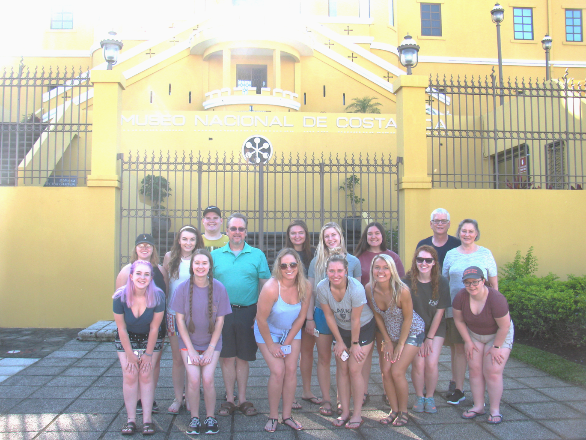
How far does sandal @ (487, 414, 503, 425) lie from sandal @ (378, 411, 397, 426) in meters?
0.76

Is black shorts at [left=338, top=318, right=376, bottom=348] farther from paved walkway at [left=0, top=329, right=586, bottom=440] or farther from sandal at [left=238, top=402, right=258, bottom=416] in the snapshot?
sandal at [left=238, top=402, right=258, bottom=416]

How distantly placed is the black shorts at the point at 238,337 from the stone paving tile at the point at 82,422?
105 cm

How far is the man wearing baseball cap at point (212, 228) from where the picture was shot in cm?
461

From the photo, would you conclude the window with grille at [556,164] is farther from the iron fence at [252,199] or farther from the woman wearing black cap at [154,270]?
the woman wearing black cap at [154,270]

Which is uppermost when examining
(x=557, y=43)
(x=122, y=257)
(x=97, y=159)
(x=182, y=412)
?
(x=557, y=43)

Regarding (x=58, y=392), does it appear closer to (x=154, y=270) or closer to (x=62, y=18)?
(x=154, y=270)

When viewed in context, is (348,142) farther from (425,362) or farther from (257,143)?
(425,362)

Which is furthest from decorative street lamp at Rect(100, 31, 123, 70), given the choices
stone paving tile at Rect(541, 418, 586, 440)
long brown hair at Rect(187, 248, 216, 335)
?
stone paving tile at Rect(541, 418, 586, 440)

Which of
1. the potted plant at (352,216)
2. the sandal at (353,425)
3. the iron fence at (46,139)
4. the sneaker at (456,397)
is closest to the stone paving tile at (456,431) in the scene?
the sneaker at (456,397)

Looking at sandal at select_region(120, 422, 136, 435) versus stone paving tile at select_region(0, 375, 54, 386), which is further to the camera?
stone paving tile at select_region(0, 375, 54, 386)

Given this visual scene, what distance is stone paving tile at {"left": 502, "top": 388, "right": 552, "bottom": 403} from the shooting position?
4.44 meters

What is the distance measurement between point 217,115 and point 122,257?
600 centimetres

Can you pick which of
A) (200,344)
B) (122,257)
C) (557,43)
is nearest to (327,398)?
(200,344)

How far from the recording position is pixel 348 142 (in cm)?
1312
